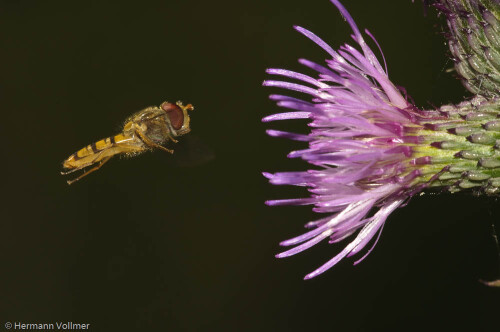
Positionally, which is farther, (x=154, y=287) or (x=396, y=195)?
(x=154, y=287)

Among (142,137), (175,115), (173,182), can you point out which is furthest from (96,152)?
(173,182)

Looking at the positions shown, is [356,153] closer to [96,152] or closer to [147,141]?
[147,141]

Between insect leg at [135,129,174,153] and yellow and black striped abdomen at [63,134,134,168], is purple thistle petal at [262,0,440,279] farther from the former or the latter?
yellow and black striped abdomen at [63,134,134,168]

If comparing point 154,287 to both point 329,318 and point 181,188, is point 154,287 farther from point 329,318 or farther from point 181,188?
→ point 329,318

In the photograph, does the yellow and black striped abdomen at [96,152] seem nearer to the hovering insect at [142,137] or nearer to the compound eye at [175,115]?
the hovering insect at [142,137]

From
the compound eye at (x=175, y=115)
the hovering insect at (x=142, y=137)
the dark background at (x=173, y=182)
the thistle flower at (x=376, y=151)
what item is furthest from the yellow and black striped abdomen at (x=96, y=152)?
the dark background at (x=173, y=182)

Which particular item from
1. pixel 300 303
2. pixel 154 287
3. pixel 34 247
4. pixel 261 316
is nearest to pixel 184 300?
pixel 154 287

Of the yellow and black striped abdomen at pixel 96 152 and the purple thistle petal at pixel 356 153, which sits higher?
the yellow and black striped abdomen at pixel 96 152
